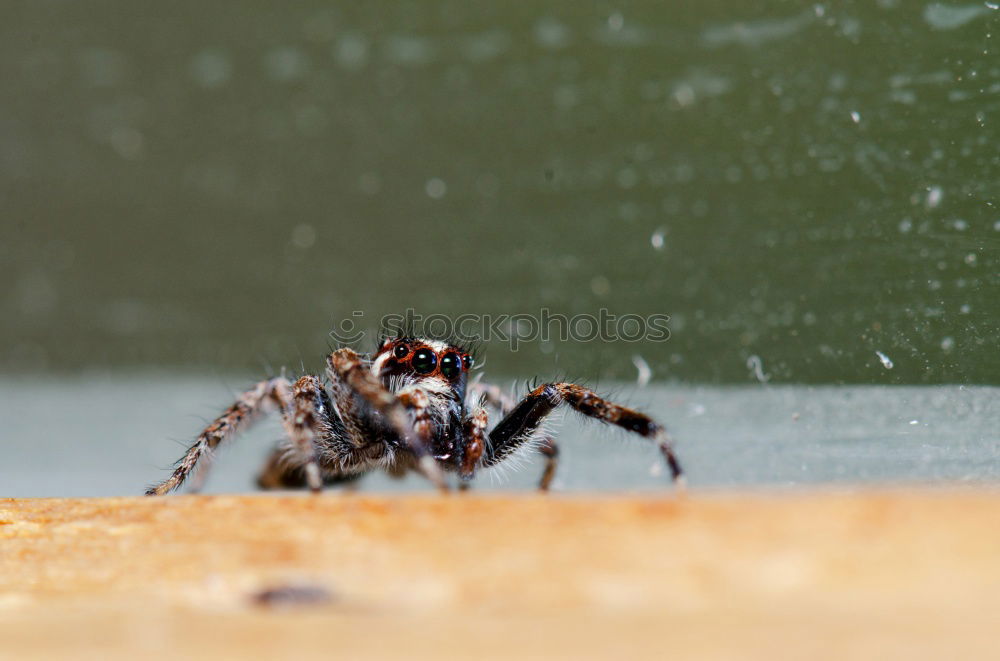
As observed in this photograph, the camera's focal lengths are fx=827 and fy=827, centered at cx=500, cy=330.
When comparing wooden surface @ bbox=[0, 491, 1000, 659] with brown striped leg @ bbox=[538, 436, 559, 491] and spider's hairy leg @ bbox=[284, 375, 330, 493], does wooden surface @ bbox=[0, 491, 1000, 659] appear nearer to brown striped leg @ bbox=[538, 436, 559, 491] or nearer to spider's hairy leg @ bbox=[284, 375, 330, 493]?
spider's hairy leg @ bbox=[284, 375, 330, 493]

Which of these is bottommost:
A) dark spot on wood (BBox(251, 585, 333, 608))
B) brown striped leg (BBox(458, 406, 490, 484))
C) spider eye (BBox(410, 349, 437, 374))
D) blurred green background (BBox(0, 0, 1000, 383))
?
dark spot on wood (BBox(251, 585, 333, 608))

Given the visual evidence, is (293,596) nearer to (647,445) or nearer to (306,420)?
(306,420)

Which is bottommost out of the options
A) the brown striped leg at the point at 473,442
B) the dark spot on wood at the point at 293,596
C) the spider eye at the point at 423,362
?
the dark spot on wood at the point at 293,596

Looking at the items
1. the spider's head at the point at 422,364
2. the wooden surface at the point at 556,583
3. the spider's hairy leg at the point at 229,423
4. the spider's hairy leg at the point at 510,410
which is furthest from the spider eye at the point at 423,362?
the wooden surface at the point at 556,583

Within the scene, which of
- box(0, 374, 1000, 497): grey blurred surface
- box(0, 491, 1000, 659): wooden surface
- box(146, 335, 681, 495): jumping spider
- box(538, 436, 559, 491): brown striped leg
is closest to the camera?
box(0, 491, 1000, 659): wooden surface

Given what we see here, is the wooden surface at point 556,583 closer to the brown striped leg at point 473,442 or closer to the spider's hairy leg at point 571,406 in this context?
the spider's hairy leg at point 571,406

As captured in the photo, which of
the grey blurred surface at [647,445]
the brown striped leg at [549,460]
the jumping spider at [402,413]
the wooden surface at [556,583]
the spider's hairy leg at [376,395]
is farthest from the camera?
the brown striped leg at [549,460]

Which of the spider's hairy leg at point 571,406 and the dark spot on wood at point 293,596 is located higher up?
the spider's hairy leg at point 571,406


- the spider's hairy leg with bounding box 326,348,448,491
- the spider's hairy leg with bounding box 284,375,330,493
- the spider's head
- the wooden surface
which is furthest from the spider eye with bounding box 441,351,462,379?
the wooden surface
